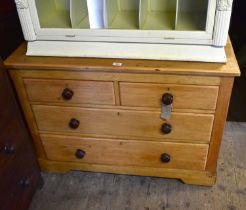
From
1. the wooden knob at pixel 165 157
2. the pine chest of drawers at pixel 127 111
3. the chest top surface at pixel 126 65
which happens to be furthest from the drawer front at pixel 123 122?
the chest top surface at pixel 126 65

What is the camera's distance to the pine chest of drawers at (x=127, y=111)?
1039mm

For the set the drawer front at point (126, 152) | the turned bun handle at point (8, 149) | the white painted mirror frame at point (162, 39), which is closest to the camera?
the white painted mirror frame at point (162, 39)

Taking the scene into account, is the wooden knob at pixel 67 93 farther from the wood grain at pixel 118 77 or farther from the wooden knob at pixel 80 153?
the wooden knob at pixel 80 153

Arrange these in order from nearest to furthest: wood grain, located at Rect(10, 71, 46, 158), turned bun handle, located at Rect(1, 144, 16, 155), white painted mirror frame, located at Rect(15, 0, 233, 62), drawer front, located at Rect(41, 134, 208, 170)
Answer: white painted mirror frame, located at Rect(15, 0, 233, 62) < turned bun handle, located at Rect(1, 144, 16, 155) < wood grain, located at Rect(10, 71, 46, 158) < drawer front, located at Rect(41, 134, 208, 170)

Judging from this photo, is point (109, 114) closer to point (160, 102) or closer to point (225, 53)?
point (160, 102)

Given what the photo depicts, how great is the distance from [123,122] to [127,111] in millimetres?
67

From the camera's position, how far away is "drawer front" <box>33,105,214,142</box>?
1.15m

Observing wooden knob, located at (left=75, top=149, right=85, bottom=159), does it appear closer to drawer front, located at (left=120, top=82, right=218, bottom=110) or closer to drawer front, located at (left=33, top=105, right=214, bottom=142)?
drawer front, located at (left=33, top=105, right=214, bottom=142)

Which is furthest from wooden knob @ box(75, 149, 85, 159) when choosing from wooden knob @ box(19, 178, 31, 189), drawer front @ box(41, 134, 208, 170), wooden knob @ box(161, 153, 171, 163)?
wooden knob @ box(161, 153, 171, 163)

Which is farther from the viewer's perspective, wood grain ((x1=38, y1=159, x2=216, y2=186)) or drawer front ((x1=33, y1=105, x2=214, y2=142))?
wood grain ((x1=38, y1=159, x2=216, y2=186))

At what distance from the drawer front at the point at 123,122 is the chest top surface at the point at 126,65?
0.21 m

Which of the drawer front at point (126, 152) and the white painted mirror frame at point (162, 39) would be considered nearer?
the white painted mirror frame at point (162, 39)

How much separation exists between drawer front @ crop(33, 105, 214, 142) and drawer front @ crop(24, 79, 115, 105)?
5cm

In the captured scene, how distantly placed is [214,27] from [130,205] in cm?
90
